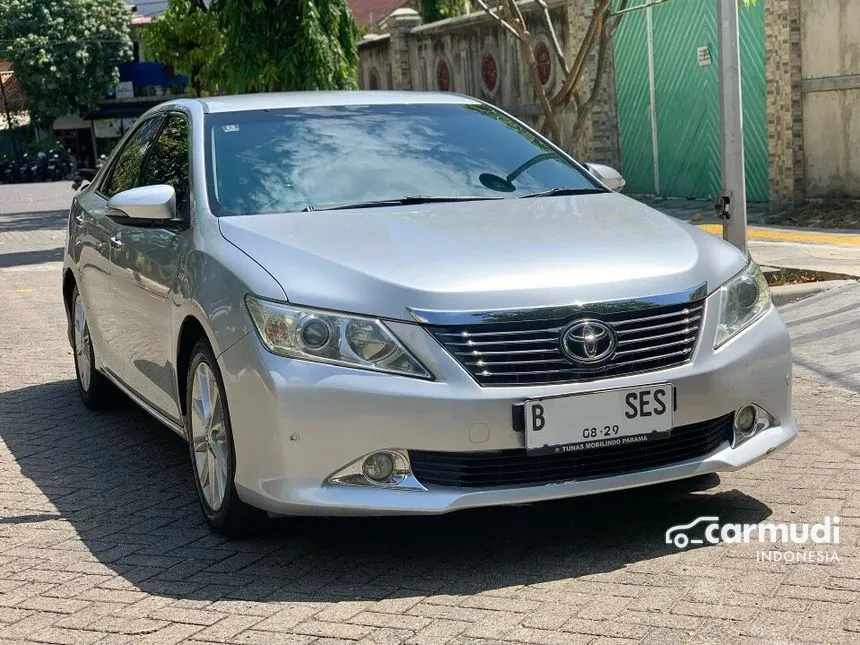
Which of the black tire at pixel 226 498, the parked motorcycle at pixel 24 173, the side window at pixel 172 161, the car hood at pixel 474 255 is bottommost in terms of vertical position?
the parked motorcycle at pixel 24 173

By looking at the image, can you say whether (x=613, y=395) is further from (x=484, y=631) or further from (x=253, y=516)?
(x=253, y=516)

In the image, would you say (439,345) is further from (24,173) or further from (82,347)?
(24,173)

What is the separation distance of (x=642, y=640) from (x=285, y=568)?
4.48 feet

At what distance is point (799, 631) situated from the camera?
3.91m

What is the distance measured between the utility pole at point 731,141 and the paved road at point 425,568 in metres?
3.44

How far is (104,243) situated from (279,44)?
1349 cm

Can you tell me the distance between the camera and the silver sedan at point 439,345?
4.46 meters

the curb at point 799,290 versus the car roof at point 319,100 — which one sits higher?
the car roof at point 319,100

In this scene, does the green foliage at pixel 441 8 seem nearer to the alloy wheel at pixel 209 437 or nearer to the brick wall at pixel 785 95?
the brick wall at pixel 785 95

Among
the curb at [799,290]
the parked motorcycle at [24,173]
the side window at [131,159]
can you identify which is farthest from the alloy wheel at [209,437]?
the parked motorcycle at [24,173]

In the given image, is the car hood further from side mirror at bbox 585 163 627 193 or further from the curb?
the curb

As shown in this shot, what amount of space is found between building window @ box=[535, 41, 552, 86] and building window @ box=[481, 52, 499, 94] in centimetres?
181

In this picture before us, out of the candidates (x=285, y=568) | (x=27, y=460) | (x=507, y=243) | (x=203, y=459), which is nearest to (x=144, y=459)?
(x=27, y=460)

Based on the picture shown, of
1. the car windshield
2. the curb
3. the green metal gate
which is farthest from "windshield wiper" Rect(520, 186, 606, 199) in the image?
the green metal gate
